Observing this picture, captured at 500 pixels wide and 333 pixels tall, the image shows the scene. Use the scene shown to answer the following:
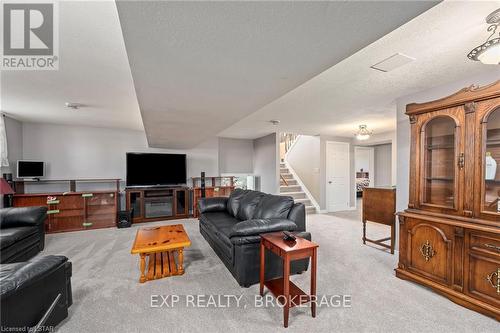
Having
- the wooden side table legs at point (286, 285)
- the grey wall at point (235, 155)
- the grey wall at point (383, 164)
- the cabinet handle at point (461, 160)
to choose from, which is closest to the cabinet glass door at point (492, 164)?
the cabinet handle at point (461, 160)

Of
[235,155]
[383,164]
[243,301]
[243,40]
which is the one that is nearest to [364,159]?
[383,164]

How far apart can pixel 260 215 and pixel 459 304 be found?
2.15 metres

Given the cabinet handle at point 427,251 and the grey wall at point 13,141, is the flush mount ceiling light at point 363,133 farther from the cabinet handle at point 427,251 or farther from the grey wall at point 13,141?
the grey wall at point 13,141

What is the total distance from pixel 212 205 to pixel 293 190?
11.8 ft

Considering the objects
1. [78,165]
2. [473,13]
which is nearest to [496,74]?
[473,13]

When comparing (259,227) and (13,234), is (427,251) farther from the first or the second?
(13,234)

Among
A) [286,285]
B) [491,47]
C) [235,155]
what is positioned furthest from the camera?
[235,155]

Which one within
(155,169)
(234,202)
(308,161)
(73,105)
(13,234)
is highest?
(73,105)

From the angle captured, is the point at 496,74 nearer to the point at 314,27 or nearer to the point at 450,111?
the point at 450,111

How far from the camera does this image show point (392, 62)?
2078 millimetres

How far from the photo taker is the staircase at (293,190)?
21.2 feet

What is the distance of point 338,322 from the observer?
5.86ft

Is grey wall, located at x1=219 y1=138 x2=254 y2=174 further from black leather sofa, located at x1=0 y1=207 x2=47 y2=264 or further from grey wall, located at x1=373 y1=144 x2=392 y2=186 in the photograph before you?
grey wall, located at x1=373 y1=144 x2=392 y2=186

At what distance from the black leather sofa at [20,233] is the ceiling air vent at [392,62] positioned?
4.64 metres
